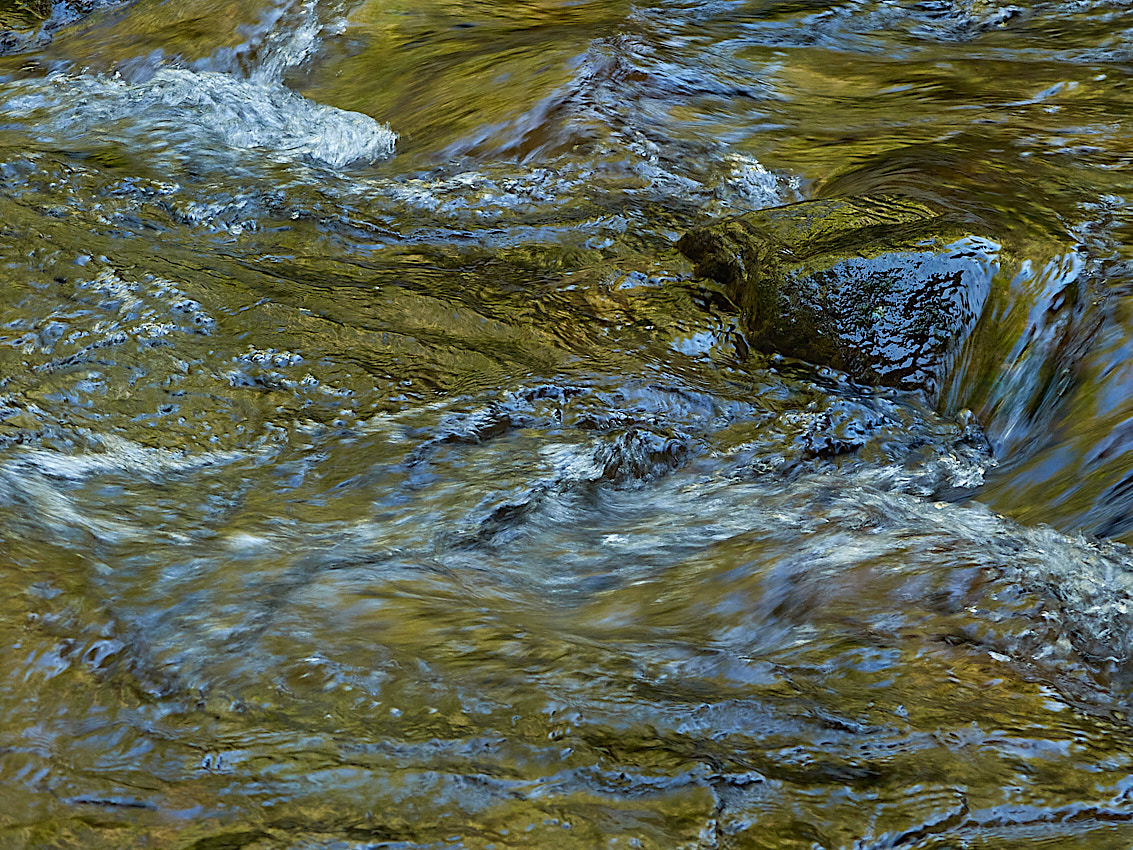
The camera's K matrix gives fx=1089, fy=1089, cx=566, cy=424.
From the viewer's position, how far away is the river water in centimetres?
209

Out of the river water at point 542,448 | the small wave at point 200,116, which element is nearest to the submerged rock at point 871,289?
the river water at point 542,448

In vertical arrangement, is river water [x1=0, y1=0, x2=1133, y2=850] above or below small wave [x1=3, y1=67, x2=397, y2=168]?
below

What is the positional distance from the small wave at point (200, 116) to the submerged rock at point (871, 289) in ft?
8.37

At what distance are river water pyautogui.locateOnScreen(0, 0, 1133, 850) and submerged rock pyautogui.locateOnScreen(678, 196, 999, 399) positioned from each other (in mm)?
109

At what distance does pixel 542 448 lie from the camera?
3873 millimetres

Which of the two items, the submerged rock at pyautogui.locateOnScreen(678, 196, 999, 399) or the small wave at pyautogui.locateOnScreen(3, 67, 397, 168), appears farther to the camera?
the small wave at pyautogui.locateOnScreen(3, 67, 397, 168)

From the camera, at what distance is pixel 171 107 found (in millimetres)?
6688

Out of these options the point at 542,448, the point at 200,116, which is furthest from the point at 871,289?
the point at 200,116

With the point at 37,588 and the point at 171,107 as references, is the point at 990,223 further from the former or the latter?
the point at 171,107

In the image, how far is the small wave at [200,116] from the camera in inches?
243

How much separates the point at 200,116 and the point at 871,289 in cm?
430

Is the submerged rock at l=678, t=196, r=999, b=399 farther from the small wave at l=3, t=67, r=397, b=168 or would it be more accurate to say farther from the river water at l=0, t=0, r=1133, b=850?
the small wave at l=3, t=67, r=397, b=168

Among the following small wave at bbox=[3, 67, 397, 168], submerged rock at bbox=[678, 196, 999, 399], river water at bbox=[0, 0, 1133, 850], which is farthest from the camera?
small wave at bbox=[3, 67, 397, 168]

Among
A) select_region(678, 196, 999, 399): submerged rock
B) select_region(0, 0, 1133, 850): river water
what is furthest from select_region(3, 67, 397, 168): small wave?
select_region(678, 196, 999, 399): submerged rock
